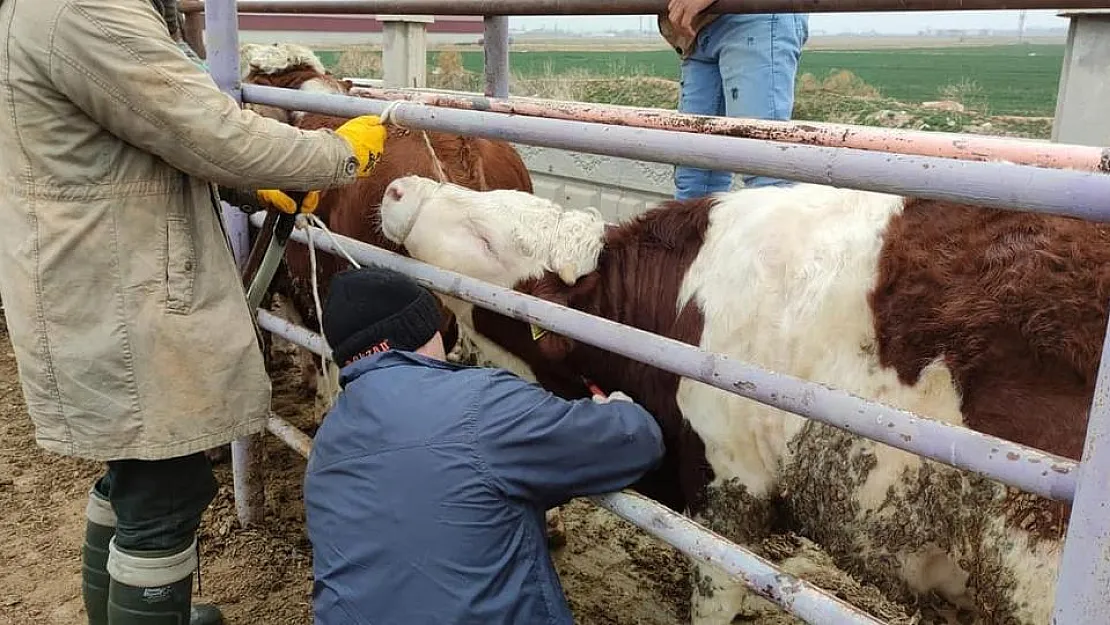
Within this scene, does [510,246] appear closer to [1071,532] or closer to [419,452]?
[419,452]

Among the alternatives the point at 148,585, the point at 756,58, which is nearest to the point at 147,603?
the point at 148,585

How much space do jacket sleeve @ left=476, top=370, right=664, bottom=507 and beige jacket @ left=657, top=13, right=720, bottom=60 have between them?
1.59 metres

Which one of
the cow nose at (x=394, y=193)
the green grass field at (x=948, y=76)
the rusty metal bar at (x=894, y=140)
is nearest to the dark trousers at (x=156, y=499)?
the cow nose at (x=394, y=193)

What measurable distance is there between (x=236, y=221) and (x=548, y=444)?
1.93 m

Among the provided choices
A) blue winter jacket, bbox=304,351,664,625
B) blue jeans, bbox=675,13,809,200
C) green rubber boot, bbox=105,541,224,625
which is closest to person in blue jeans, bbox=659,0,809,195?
blue jeans, bbox=675,13,809,200

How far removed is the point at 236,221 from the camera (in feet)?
10.7

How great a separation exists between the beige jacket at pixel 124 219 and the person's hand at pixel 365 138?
56 mm

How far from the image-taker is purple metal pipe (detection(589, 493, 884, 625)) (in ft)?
4.74

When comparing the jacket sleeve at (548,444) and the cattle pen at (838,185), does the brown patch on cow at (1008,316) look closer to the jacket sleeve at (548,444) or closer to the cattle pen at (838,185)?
the cattle pen at (838,185)

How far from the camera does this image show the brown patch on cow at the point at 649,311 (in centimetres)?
236

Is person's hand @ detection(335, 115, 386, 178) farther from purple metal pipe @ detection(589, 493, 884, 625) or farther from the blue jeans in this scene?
the blue jeans

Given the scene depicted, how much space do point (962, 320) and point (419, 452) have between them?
103 cm

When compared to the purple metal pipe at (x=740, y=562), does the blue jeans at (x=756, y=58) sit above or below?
above

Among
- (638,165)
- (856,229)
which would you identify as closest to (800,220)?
(856,229)
